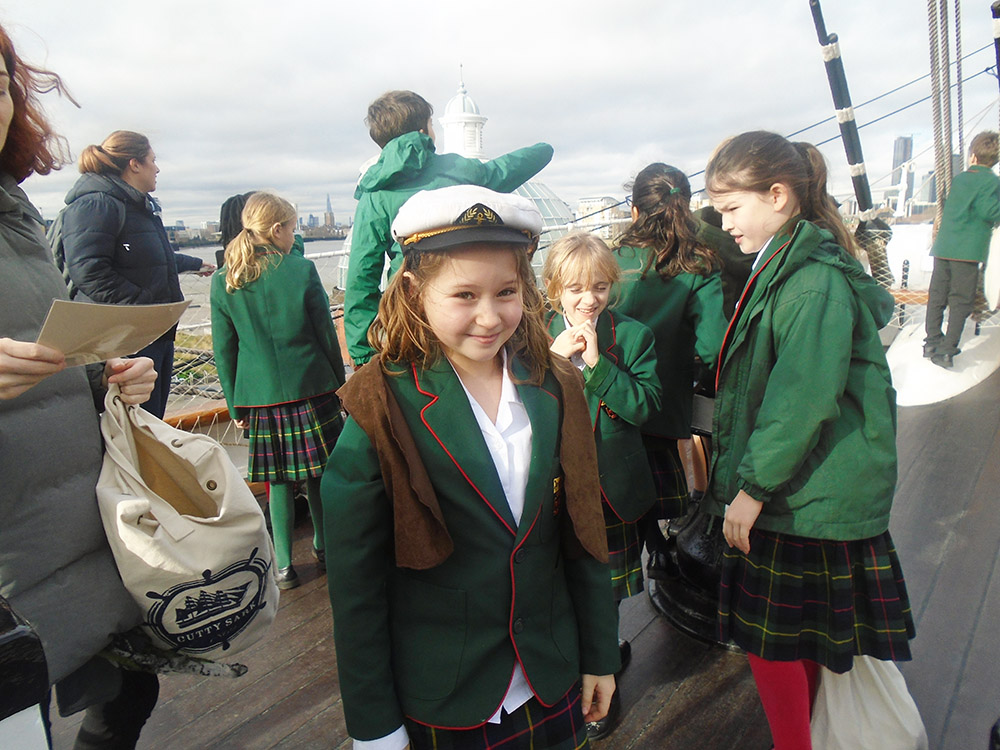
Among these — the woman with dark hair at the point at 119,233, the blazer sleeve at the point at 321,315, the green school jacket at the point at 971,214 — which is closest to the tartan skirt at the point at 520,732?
the blazer sleeve at the point at 321,315

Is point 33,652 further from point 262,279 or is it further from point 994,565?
point 994,565

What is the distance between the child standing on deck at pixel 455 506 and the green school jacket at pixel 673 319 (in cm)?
99

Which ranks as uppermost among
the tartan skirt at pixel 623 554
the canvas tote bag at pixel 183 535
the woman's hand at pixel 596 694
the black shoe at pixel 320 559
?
the canvas tote bag at pixel 183 535

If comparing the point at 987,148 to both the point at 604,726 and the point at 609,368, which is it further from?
the point at 604,726

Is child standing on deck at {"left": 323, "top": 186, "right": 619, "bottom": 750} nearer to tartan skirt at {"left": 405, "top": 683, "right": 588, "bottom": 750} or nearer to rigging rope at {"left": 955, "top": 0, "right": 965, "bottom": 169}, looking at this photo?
tartan skirt at {"left": 405, "top": 683, "right": 588, "bottom": 750}

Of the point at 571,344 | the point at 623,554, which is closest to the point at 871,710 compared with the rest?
the point at 623,554

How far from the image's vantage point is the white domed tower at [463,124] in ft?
56.4

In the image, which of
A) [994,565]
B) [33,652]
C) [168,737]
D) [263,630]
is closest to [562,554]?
[263,630]

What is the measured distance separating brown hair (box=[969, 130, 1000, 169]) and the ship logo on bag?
5390mm

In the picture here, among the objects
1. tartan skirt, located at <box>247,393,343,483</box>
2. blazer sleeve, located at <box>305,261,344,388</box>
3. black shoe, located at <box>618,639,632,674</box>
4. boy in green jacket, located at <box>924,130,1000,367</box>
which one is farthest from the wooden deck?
boy in green jacket, located at <box>924,130,1000,367</box>

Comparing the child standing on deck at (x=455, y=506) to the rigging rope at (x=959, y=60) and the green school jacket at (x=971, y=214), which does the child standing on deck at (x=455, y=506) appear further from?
the green school jacket at (x=971, y=214)

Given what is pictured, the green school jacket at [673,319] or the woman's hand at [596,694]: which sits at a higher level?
the green school jacket at [673,319]

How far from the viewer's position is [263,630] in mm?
1126

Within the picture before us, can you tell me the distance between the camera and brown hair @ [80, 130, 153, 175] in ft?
8.89
